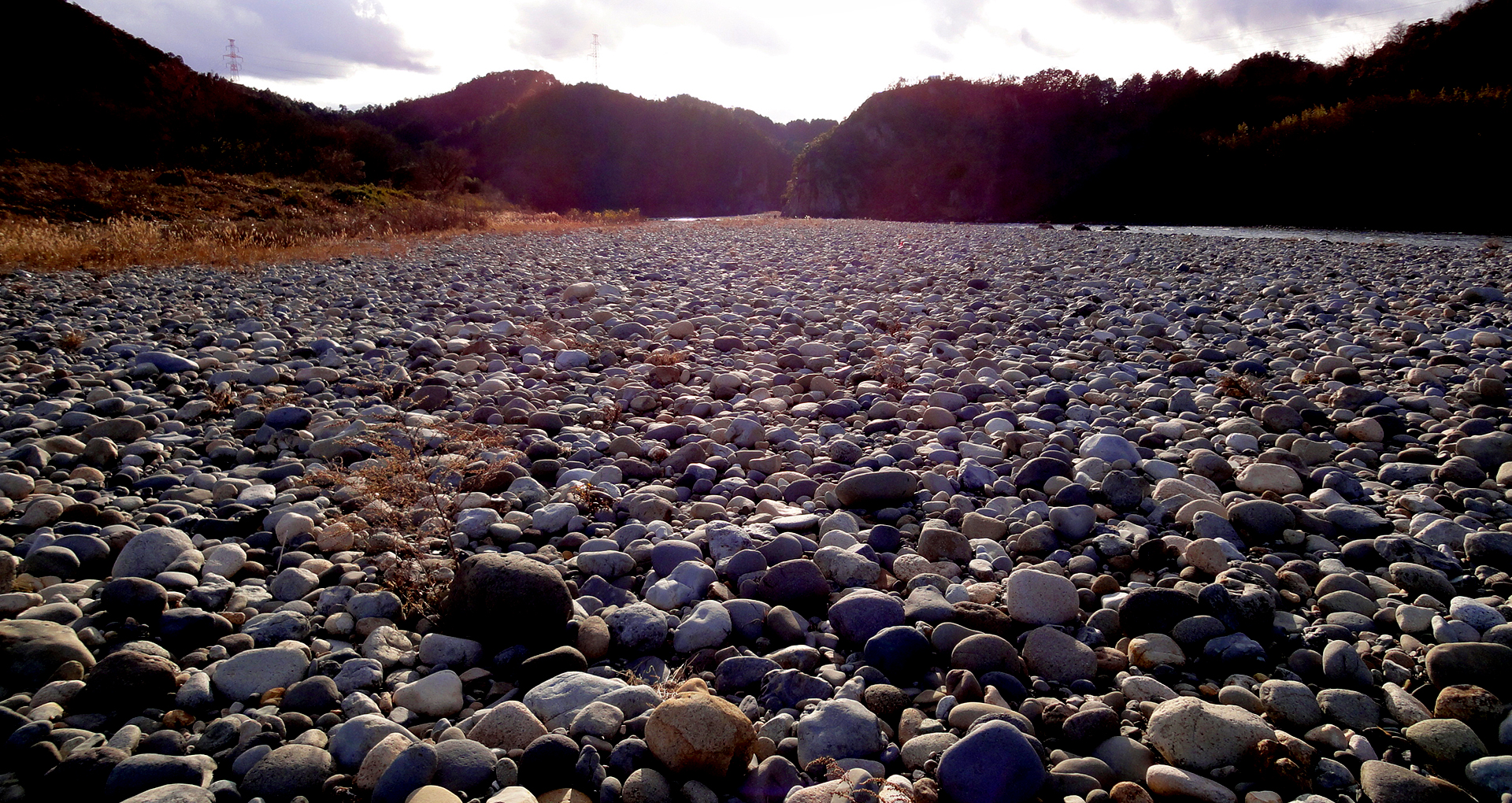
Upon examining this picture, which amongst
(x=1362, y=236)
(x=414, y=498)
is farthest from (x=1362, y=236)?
(x=414, y=498)

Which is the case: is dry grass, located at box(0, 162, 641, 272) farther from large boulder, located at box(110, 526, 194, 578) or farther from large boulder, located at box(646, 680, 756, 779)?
large boulder, located at box(646, 680, 756, 779)

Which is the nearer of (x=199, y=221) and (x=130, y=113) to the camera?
(x=199, y=221)

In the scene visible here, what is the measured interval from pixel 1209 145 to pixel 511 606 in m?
28.5

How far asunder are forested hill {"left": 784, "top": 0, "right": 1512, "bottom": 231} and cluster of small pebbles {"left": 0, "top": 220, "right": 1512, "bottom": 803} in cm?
1719

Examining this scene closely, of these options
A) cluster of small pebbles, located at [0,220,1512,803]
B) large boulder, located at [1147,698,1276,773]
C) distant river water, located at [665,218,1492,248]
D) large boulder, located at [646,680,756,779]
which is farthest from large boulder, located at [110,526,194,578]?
distant river water, located at [665,218,1492,248]

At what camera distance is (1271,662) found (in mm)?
1686

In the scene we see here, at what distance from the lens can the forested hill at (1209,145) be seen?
17594 mm

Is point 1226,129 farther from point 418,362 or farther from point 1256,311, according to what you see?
point 418,362

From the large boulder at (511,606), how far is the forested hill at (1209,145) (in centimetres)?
1984

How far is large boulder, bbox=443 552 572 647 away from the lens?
1.76 meters

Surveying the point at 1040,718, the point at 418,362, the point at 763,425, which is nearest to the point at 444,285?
the point at 418,362

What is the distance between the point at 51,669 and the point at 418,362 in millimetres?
3062

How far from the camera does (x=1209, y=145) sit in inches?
937

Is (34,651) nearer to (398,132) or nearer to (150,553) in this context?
(150,553)
